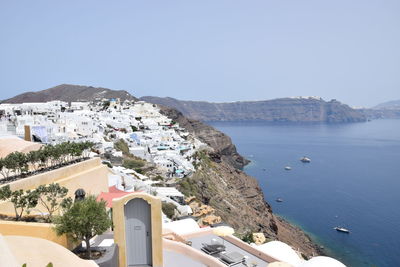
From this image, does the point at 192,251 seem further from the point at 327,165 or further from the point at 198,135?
the point at 198,135

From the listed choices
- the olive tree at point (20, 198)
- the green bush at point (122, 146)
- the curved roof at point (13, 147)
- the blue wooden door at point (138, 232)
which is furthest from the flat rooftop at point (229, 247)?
the green bush at point (122, 146)

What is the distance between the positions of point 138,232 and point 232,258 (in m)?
3.18

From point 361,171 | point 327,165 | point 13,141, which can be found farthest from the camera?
point 327,165

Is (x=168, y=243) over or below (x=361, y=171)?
over

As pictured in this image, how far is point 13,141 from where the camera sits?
60.8 ft

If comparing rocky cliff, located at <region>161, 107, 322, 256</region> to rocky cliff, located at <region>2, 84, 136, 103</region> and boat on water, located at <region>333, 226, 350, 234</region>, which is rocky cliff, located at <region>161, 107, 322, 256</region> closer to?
boat on water, located at <region>333, 226, 350, 234</region>

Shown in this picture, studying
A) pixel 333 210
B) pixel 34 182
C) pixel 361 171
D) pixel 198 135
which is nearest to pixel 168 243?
pixel 34 182

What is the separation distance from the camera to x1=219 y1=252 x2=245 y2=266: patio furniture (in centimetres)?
920

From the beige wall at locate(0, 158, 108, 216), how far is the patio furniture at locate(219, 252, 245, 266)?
717 centimetres

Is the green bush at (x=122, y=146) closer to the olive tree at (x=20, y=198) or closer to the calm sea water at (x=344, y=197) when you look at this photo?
the calm sea water at (x=344, y=197)

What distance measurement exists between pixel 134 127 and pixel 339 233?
48202 millimetres

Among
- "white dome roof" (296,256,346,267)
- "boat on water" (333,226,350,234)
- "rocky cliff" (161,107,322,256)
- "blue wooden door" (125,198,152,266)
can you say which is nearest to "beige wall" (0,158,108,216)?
"blue wooden door" (125,198,152,266)

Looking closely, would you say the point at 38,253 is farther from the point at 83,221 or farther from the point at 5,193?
the point at 5,193

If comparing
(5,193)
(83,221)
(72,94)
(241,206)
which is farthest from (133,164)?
(72,94)
